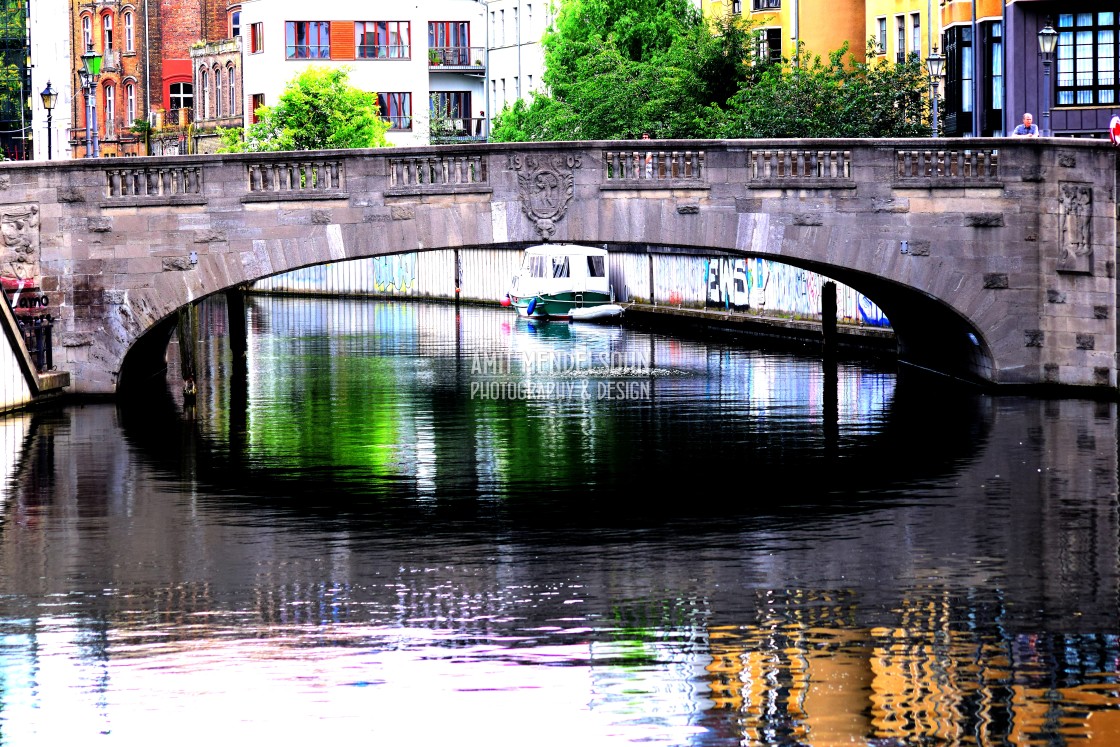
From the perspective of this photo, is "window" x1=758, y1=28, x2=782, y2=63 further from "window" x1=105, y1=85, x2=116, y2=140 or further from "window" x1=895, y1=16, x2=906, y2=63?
"window" x1=105, y1=85, x2=116, y2=140

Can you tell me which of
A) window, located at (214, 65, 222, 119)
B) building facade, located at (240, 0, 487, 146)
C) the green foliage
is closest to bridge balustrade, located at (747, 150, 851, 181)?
the green foliage

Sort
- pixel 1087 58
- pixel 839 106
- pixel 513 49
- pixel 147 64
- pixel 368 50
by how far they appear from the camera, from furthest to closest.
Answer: pixel 147 64, pixel 513 49, pixel 368 50, pixel 839 106, pixel 1087 58

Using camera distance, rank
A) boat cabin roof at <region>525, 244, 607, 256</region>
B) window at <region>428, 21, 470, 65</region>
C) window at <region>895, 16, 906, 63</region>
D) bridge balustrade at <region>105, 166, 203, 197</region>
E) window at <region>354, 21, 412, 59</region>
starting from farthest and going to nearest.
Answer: window at <region>428, 21, 470, 65</region> → window at <region>354, 21, 412, 59</region> → boat cabin roof at <region>525, 244, 607, 256</region> → window at <region>895, 16, 906, 63</region> → bridge balustrade at <region>105, 166, 203, 197</region>

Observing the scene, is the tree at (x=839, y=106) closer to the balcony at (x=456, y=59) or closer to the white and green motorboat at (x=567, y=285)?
the white and green motorboat at (x=567, y=285)

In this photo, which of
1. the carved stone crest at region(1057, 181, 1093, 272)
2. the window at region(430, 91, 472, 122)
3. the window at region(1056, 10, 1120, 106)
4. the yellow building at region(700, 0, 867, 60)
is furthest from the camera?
the window at region(430, 91, 472, 122)

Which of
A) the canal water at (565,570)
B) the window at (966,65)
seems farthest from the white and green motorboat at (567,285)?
the canal water at (565,570)

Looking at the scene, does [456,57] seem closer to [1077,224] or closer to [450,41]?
[450,41]

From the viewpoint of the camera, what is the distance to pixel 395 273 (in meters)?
95.8

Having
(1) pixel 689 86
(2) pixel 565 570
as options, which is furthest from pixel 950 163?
(1) pixel 689 86

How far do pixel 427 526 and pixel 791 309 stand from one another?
35540 mm

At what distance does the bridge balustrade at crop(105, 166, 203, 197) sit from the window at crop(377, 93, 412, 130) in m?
63.5

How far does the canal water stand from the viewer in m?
17.4

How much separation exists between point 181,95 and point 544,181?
77.4 meters

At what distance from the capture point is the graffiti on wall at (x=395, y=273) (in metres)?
94.4
